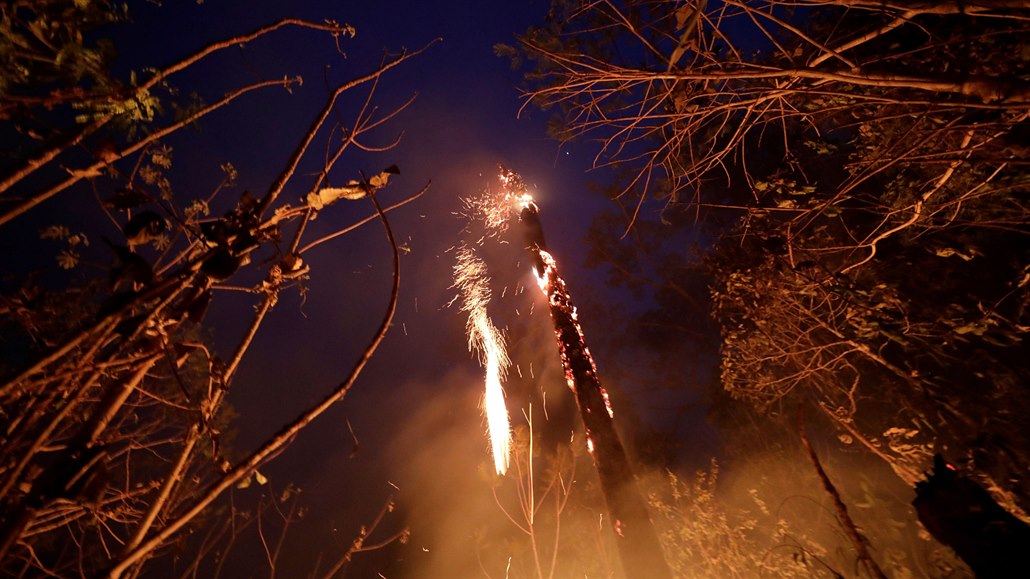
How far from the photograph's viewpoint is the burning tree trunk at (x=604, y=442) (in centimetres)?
568

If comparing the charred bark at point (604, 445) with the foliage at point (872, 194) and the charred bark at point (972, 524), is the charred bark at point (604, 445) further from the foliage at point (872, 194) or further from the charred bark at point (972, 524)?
the charred bark at point (972, 524)

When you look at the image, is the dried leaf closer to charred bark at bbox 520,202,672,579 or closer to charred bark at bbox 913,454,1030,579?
charred bark at bbox 913,454,1030,579

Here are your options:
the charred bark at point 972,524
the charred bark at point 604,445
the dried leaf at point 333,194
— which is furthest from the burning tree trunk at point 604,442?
the dried leaf at point 333,194

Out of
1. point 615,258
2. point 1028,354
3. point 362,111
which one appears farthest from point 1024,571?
point 615,258

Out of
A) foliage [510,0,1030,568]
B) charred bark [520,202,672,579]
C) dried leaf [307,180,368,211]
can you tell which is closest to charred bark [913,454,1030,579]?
foliage [510,0,1030,568]

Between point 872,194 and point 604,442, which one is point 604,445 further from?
point 872,194

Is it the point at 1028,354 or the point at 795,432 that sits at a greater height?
the point at 1028,354

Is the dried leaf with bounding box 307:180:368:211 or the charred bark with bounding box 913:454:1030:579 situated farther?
the charred bark with bounding box 913:454:1030:579

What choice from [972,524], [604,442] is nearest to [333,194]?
[972,524]

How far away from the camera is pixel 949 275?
24.5 ft

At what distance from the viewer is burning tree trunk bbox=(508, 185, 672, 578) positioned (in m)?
5.68

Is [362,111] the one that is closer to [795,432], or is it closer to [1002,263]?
[1002,263]

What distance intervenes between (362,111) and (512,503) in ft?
83.7

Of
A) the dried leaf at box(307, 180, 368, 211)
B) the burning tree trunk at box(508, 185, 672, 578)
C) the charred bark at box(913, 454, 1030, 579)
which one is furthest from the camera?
the burning tree trunk at box(508, 185, 672, 578)
